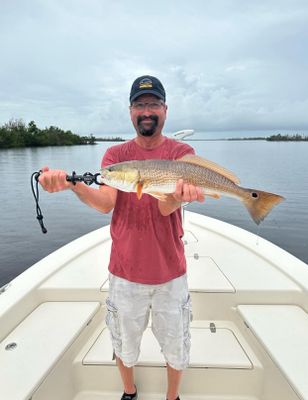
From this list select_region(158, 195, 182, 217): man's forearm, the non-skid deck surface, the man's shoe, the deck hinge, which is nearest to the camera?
select_region(158, 195, 182, 217): man's forearm

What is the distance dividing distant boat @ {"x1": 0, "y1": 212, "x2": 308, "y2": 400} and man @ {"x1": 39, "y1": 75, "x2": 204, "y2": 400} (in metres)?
0.60

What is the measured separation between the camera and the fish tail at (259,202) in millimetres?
2240

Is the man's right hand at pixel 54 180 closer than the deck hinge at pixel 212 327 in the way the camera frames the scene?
Yes

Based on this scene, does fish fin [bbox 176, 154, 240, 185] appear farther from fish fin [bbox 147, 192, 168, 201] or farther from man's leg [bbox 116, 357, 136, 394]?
man's leg [bbox 116, 357, 136, 394]

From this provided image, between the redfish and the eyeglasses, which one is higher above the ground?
the eyeglasses

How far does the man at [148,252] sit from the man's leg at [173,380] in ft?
0.04

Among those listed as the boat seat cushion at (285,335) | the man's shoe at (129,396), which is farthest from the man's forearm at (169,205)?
the man's shoe at (129,396)

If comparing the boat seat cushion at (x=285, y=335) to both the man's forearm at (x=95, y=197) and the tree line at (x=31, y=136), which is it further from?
the tree line at (x=31, y=136)

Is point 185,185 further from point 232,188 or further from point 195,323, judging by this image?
point 195,323

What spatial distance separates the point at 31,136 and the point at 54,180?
285 feet

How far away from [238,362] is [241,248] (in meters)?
2.02

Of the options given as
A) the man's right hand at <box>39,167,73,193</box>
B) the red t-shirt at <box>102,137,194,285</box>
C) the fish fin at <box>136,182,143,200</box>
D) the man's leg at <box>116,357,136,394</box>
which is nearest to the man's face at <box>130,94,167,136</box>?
the fish fin at <box>136,182,143,200</box>

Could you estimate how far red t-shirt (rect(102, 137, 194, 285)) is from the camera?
7.14ft

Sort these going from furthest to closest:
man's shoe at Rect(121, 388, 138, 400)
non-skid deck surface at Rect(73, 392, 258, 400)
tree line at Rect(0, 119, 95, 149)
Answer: tree line at Rect(0, 119, 95, 149) → non-skid deck surface at Rect(73, 392, 258, 400) → man's shoe at Rect(121, 388, 138, 400)
